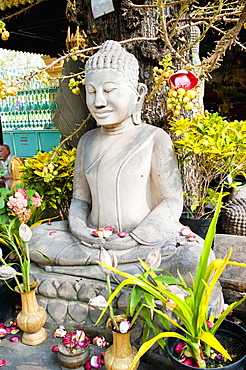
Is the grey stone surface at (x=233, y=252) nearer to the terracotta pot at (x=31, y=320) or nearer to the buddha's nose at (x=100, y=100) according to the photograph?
the terracotta pot at (x=31, y=320)

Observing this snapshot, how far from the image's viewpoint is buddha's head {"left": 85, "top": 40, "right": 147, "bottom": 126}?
7.30ft

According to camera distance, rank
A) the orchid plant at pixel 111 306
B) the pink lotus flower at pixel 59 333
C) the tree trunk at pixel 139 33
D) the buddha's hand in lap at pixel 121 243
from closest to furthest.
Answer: the orchid plant at pixel 111 306 < the pink lotus flower at pixel 59 333 < the buddha's hand in lap at pixel 121 243 < the tree trunk at pixel 139 33

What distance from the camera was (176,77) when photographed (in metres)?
2.10

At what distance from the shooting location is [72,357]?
5.76ft

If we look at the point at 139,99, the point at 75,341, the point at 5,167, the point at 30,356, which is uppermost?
the point at 139,99

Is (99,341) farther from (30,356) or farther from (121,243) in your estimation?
(121,243)

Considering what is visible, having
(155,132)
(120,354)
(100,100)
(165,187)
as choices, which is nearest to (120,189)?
(165,187)

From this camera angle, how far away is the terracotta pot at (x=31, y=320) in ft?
6.46

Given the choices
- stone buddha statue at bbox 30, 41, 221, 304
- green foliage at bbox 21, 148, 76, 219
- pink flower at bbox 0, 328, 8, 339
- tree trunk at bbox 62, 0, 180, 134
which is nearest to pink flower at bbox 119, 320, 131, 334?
stone buddha statue at bbox 30, 41, 221, 304

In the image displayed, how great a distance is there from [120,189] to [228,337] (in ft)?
3.53

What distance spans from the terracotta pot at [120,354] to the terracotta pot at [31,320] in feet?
1.60

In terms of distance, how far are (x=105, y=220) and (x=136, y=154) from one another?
1.57 ft

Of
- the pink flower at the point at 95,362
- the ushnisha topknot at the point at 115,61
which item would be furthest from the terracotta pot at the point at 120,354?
the ushnisha topknot at the point at 115,61

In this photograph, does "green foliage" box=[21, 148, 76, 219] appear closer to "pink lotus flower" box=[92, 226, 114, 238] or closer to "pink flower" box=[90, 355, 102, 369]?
"pink lotus flower" box=[92, 226, 114, 238]
